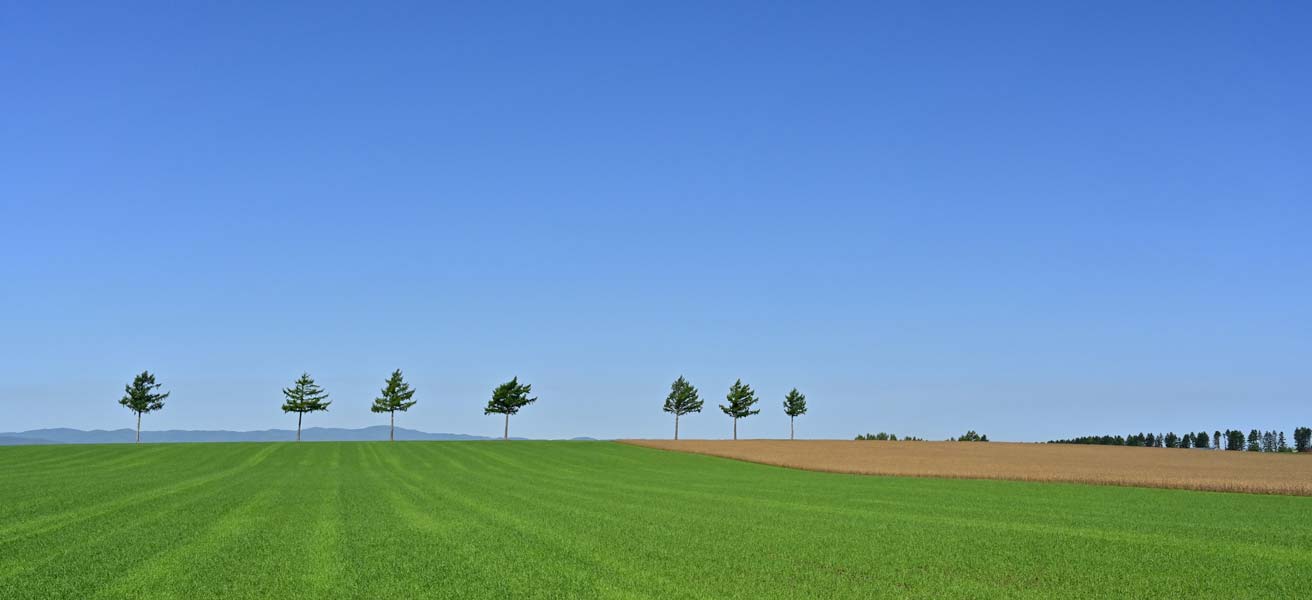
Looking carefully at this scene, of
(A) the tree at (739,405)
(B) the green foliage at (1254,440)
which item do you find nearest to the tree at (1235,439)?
(B) the green foliage at (1254,440)

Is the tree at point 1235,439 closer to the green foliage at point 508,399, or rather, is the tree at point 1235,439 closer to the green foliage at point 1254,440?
the green foliage at point 1254,440

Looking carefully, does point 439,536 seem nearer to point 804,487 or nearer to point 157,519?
point 157,519

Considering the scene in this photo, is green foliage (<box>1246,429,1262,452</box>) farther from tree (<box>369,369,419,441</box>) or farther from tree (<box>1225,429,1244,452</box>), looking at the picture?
tree (<box>369,369,419,441</box>)

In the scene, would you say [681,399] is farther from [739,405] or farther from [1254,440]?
[1254,440]

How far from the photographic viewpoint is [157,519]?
944 inches

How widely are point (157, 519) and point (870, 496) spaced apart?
944 inches

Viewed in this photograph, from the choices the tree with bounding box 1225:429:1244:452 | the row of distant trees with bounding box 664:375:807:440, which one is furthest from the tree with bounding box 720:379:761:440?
the tree with bounding box 1225:429:1244:452

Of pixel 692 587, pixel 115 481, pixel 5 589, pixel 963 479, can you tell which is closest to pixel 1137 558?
pixel 692 587

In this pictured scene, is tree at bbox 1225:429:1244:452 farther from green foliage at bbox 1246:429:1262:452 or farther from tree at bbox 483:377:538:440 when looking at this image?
tree at bbox 483:377:538:440

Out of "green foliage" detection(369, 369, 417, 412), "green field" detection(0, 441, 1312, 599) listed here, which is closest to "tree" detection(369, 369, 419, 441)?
"green foliage" detection(369, 369, 417, 412)

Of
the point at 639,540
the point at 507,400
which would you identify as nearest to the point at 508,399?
the point at 507,400

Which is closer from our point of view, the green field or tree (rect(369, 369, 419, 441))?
the green field

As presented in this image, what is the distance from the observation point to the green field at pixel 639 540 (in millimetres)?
14383

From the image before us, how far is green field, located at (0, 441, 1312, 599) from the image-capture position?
14383mm
